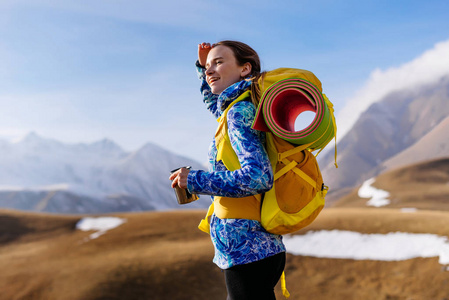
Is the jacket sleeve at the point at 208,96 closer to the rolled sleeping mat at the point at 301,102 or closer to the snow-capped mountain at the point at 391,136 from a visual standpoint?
the rolled sleeping mat at the point at 301,102

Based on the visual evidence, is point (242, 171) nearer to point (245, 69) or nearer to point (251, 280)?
point (251, 280)

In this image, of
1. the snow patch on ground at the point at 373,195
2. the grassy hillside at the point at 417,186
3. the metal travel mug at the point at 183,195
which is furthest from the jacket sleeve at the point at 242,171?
the snow patch on ground at the point at 373,195

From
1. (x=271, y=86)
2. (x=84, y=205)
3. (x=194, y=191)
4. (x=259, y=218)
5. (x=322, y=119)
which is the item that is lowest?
(x=84, y=205)

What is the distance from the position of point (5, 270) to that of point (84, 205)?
4433 inches

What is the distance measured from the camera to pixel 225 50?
104 inches

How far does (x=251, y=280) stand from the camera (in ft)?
7.47

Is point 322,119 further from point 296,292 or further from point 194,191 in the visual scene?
point 296,292

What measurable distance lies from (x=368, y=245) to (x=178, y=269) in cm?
690

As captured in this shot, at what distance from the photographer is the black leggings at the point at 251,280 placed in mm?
2266

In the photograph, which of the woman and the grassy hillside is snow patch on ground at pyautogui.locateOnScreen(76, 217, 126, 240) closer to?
the woman

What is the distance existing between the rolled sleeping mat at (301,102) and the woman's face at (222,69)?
1.58 feet

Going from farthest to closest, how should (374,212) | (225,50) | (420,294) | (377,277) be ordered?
(374,212) < (377,277) < (420,294) < (225,50)

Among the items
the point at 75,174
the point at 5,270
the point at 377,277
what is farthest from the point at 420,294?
the point at 75,174

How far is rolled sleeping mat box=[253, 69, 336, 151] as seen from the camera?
2119mm
